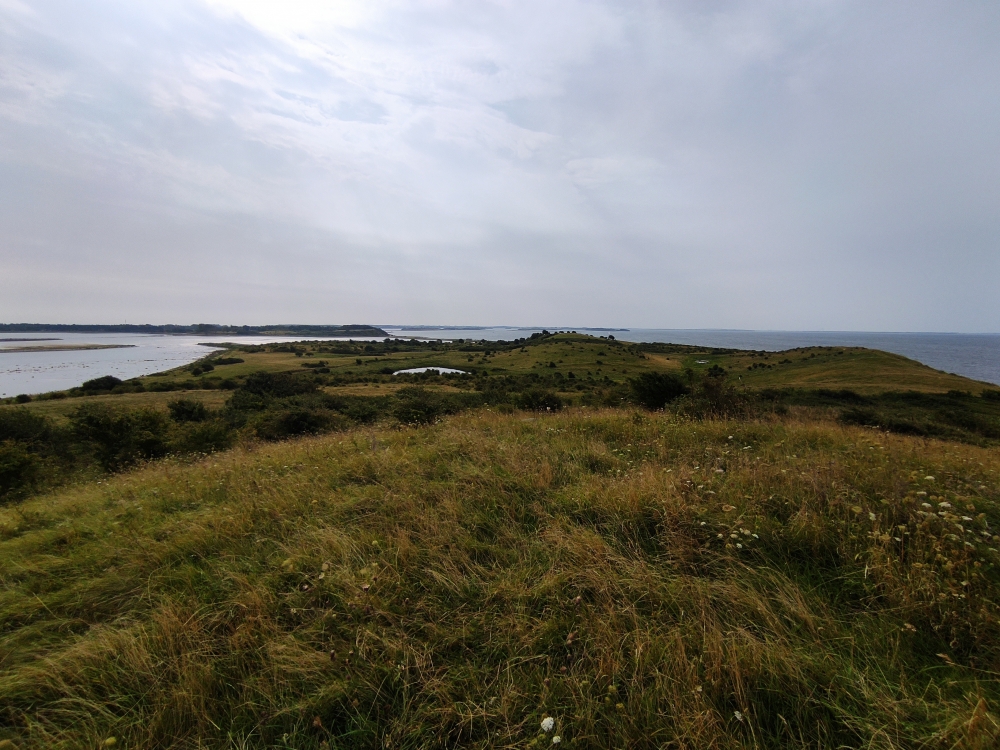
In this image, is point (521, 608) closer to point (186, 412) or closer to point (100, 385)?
point (186, 412)

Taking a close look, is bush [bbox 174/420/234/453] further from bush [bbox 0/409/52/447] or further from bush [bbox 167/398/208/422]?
bush [bbox 167/398/208/422]

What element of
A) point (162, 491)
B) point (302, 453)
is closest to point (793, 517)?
point (302, 453)

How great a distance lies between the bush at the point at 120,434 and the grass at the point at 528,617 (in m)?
13.1

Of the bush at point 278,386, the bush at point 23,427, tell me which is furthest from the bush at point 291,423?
the bush at point 278,386

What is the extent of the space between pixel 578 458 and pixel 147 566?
5.04m

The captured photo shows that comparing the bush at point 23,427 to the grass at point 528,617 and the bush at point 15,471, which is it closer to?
the bush at point 15,471

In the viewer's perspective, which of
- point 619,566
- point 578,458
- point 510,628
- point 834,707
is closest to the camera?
point 834,707

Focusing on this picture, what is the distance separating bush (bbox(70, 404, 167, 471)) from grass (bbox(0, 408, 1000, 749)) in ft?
43.1

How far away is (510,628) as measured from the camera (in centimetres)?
253

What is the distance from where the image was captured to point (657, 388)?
17203 millimetres

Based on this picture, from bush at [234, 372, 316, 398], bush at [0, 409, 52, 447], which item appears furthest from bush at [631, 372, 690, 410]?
bush at [234, 372, 316, 398]

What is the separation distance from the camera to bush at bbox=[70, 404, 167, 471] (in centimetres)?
1479

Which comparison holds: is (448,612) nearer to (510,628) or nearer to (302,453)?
(510,628)

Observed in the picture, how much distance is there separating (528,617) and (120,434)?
20.6 meters
